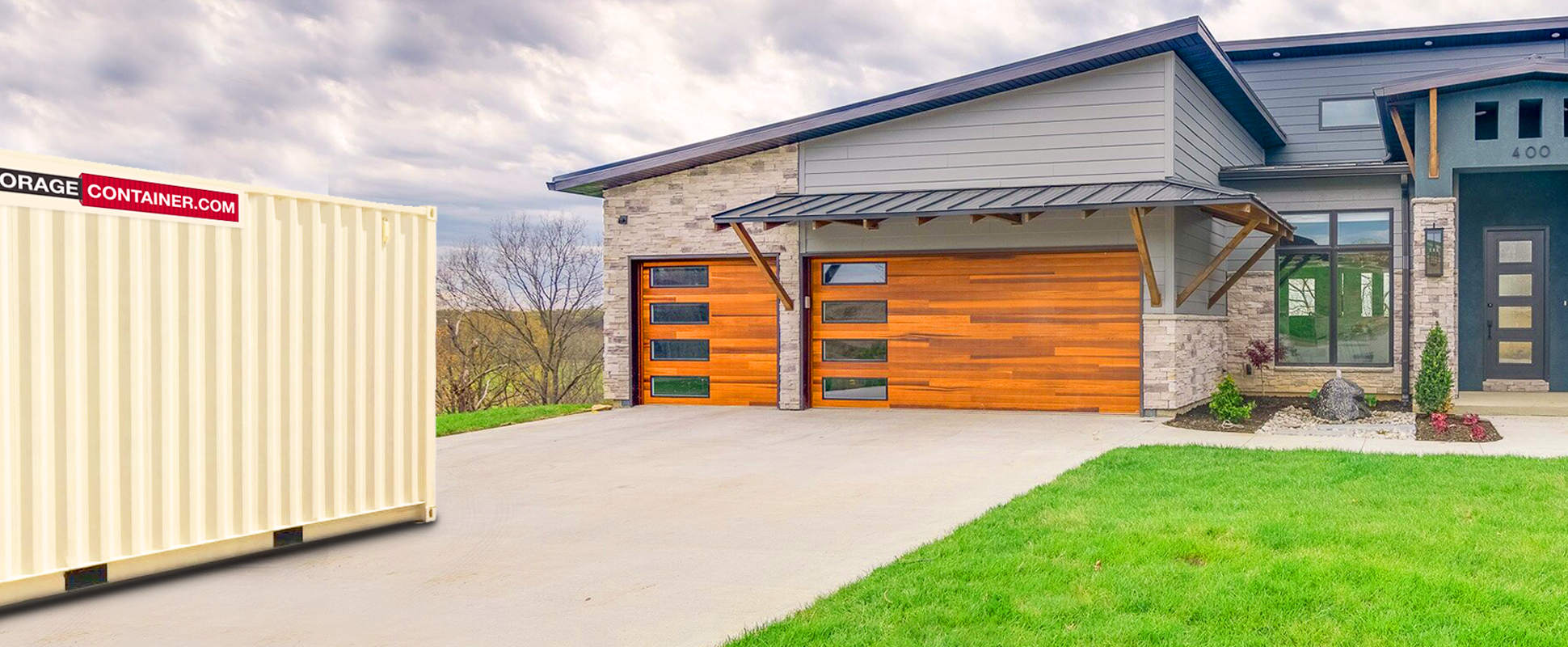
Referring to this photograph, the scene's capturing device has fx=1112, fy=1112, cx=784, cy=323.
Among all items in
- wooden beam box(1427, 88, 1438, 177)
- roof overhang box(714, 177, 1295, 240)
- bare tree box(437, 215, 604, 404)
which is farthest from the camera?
bare tree box(437, 215, 604, 404)

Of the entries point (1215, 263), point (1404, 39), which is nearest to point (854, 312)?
point (1215, 263)

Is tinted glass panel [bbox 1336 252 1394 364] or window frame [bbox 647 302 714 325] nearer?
tinted glass panel [bbox 1336 252 1394 364]

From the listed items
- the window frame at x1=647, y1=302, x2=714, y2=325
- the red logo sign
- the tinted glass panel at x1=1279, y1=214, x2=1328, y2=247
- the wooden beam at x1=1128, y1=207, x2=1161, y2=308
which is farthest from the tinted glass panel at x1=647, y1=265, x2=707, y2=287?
the red logo sign

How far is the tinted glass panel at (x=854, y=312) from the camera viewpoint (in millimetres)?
14508

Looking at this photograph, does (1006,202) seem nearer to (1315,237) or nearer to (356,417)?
(1315,237)

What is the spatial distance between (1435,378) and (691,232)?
9144 mm

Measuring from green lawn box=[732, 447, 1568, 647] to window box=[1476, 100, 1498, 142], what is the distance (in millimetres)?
6704

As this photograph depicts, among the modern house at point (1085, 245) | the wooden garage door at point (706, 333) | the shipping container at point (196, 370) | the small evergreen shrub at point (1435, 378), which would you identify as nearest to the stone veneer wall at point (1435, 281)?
the modern house at point (1085, 245)

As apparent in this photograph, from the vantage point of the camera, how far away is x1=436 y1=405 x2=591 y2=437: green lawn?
13.2 metres

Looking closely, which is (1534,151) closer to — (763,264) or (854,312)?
(854,312)

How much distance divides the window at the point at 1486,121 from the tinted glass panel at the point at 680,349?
988 cm

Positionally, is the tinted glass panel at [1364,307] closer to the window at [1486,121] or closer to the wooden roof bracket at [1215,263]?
the window at [1486,121]

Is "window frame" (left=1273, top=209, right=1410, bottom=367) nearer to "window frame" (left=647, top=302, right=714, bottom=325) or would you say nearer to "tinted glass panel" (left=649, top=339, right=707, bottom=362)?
"window frame" (left=647, top=302, right=714, bottom=325)

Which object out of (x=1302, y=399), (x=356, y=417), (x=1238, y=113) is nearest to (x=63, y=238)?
(x=356, y=417)
